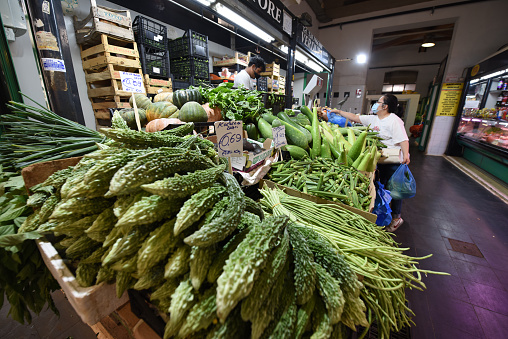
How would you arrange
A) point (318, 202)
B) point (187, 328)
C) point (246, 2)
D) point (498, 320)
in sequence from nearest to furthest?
point (187, 328)
point (318, 202)
point (498, 320)
point (246, 2)

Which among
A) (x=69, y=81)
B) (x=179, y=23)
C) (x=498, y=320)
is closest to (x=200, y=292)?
(x=69, y=81)

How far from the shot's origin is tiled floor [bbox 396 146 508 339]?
1835 mm

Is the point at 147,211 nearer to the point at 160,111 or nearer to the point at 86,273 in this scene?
the point at 86,273

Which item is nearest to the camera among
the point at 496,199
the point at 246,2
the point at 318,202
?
the point at 318,202

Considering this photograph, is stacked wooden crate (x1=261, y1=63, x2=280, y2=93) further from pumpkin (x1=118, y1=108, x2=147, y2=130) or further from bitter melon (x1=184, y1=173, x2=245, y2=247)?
bitter melon (x1=184, y1=173, x2=245, y2=247)

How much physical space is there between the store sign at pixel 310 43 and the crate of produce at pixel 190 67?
233 centimetres

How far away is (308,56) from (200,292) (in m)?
6.46

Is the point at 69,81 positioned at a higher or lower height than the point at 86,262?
higher

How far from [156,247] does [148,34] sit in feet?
16.7

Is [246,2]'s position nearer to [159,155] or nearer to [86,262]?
[159,155]

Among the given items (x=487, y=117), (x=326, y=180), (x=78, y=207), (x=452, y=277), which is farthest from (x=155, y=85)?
(x=487, y=117)

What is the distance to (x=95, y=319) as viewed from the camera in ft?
2.50

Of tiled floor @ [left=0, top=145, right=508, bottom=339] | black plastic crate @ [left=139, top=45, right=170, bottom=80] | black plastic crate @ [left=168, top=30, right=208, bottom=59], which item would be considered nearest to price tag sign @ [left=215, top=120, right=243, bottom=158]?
tiled floor @ [left=0, top=145, right=508, bottom=339]

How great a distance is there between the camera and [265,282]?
63 centimetres
